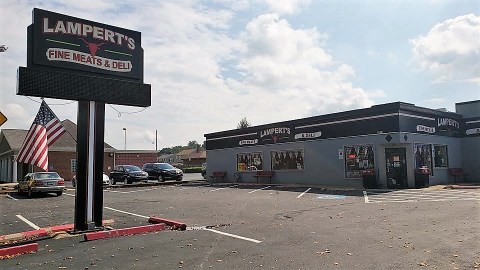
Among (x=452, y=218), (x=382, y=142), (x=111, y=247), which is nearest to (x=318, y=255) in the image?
(x=111, y=247)

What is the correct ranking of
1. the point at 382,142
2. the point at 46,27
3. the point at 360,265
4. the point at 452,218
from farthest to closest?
1. the point at 382,142
2. the point at 452,218
3. the point at 46,27
4. the point at 360,265

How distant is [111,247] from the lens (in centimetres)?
870

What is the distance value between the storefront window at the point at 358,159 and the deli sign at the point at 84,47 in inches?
635

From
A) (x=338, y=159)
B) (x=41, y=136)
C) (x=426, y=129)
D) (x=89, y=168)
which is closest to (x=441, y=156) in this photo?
(x=426, y=129)

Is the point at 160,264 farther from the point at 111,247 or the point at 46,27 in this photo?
the point at 46,27

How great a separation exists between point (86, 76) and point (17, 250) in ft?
15.6

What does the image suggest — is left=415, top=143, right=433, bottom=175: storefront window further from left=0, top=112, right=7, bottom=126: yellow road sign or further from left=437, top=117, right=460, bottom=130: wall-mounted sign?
left=0, top=112, right=7, bottom=126: yellow road sign

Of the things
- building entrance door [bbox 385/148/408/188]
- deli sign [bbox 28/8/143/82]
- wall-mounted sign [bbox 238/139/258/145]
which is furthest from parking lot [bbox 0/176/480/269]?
wall-mounted sign [bbox 238/139/258/145]

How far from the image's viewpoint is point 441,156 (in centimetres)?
2628

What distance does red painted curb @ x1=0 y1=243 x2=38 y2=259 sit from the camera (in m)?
7.98

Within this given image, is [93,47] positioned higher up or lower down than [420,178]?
higher up

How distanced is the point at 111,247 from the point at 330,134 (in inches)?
778

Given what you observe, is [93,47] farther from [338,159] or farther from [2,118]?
[338,159]

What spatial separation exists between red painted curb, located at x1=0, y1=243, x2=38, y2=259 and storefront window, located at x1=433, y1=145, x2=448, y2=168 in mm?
24109
